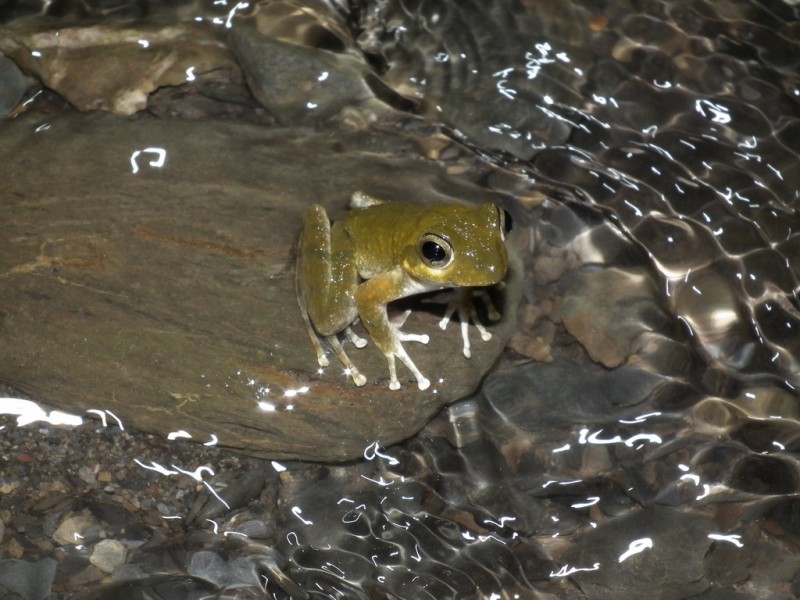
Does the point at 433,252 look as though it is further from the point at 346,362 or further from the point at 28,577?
the point at 28,577

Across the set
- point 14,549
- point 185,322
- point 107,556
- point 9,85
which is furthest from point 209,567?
point 9,85

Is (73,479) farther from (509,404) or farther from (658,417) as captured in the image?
(658,417)

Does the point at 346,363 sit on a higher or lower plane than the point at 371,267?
lower

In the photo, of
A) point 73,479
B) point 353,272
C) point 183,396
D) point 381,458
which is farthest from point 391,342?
point 73,479

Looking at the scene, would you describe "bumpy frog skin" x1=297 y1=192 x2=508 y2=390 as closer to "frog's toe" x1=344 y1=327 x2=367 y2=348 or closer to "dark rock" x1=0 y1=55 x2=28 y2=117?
"frog's toe" x1=344 y1=327 x2=367 y2=348

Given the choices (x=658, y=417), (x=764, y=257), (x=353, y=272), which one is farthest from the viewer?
(x=764, y=257)

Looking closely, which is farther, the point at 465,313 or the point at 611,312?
the point at 611,312
